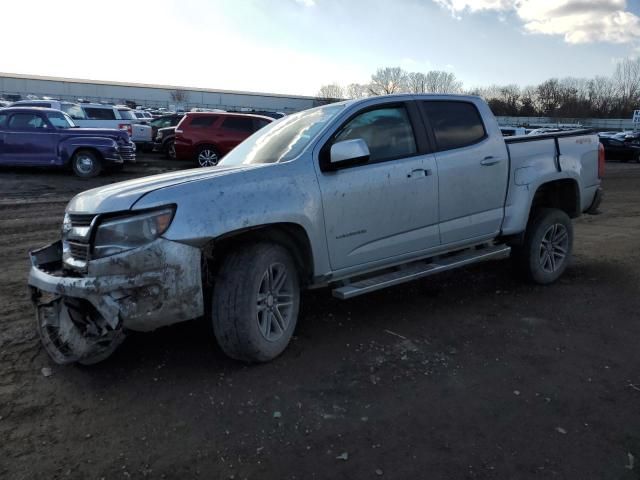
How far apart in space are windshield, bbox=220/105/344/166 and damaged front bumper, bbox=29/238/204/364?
1238 millimetres

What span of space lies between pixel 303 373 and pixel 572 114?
335 ft

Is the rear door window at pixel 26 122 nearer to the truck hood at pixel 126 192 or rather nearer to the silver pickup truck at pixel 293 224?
the silver pickup truck at pixel 293 224

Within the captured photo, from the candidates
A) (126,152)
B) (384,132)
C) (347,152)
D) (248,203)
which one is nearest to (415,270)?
(384,132)

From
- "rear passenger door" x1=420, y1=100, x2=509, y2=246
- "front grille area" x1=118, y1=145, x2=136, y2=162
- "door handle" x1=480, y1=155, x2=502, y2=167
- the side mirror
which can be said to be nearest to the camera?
the side mirror

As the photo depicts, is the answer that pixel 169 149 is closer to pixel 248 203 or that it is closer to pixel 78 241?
pixel 78 241

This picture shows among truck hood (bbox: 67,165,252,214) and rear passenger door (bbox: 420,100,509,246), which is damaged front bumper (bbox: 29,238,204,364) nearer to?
truck hood (bbox: 67,165,252,214)

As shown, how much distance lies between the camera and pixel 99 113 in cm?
2020

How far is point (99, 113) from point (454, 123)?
1829cm

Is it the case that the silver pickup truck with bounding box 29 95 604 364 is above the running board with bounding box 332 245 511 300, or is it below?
above

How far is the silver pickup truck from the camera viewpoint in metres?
3.37

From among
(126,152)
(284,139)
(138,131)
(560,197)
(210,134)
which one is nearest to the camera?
(284,139)

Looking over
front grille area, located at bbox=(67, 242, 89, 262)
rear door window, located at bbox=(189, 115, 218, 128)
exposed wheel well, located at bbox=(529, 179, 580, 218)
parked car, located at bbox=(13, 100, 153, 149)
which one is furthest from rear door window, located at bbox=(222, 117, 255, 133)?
front grille area, located at bbox=(67, 242, 89, 262)

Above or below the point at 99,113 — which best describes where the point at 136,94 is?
above

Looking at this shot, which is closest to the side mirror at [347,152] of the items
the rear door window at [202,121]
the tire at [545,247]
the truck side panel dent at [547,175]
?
the truck side panel dent at [547,175]
